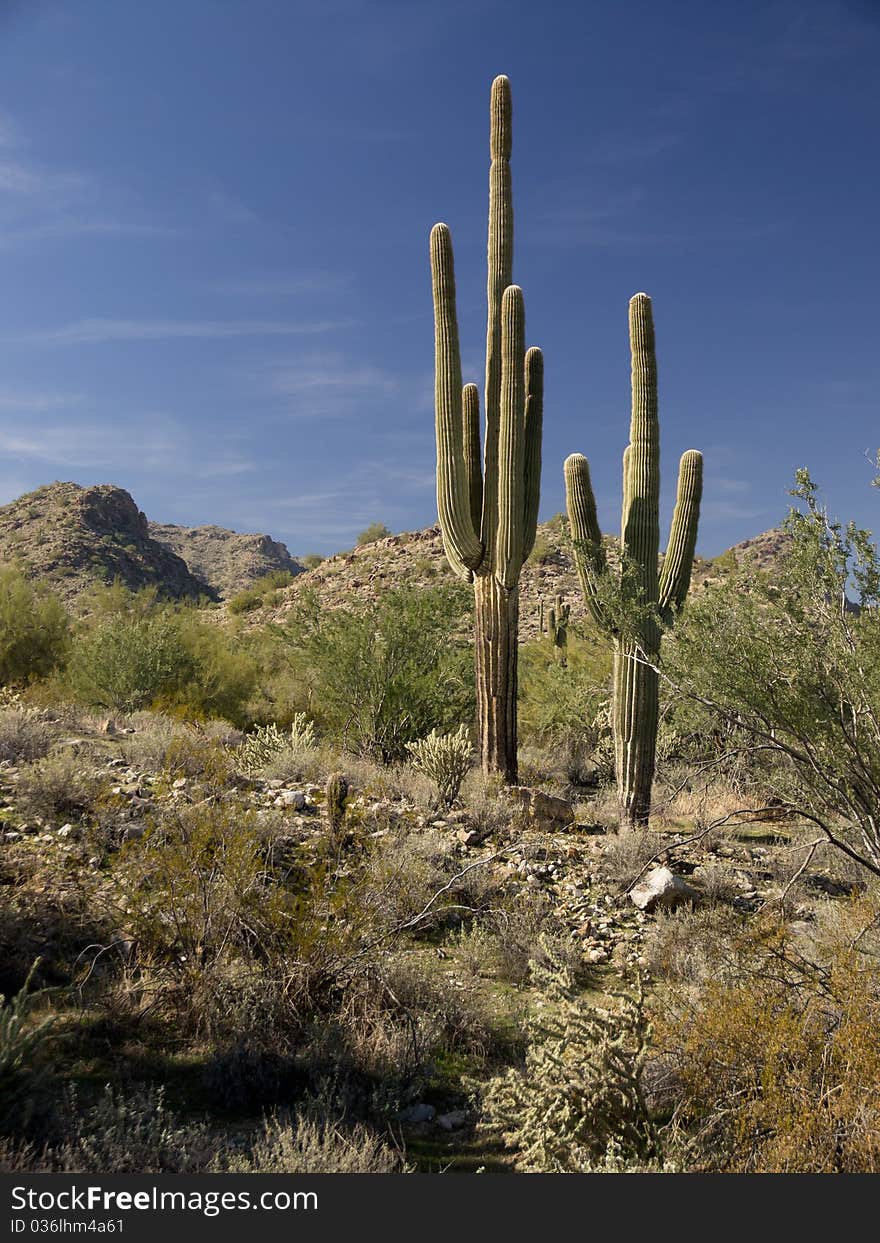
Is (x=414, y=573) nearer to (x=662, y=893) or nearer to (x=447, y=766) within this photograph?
(x=447, y=766)

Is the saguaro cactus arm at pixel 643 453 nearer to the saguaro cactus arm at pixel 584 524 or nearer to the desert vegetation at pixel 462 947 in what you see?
the saguaro cactus arm at pixel 584 524

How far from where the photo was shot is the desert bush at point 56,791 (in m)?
7.30

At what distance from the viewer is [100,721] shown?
1205cm

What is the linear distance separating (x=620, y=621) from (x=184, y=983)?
568cm

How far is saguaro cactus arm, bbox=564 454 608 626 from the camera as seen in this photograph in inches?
378

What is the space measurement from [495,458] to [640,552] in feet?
8.53

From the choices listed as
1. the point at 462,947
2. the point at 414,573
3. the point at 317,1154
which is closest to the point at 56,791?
the point at 462,947

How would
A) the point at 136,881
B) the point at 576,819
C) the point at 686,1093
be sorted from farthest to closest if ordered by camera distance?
the point at 576,819, the point at 136,881, the point at 686,1093

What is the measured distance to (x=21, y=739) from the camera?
356 inches

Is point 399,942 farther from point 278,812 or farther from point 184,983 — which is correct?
point 278,812

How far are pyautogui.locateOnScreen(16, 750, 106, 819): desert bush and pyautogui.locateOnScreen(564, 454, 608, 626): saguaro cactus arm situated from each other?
593cm

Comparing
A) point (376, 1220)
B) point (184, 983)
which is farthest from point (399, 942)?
point (376, 1220)

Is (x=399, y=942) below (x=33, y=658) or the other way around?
below

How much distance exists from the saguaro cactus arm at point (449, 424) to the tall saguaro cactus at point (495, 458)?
1cm
